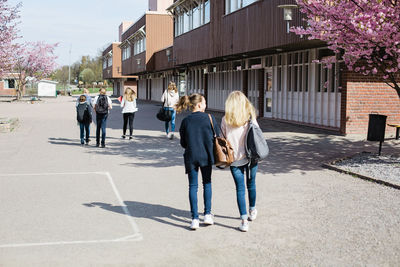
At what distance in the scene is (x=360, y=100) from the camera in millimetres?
15891

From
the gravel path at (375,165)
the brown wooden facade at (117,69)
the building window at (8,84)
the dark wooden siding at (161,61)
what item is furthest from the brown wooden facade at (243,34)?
the building window at (8,84)

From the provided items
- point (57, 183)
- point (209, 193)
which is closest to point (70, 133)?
point (57, 183)

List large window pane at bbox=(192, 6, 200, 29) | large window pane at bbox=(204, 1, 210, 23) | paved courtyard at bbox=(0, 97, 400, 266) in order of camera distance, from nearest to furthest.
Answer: paved courtyard at bbox=(0, 97, 400, 266), large window pane at bbox=(204, 1, 210, 23), large window pane at bbox=(192, 6, 200, 29)

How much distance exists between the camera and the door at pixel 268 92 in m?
22.7

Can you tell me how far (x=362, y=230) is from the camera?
5773 millimetres

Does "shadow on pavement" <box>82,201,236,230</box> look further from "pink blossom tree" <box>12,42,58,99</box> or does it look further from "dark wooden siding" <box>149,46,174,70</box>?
"pink blossom tree" <box>12,42,58,99</box>

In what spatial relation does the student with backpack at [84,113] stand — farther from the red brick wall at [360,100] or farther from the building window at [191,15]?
the building window at [191,15]

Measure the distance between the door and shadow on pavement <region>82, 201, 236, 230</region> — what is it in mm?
16151

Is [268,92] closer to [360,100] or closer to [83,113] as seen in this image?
[360,100]

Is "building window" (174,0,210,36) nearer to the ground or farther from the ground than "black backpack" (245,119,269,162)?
farther from the ground

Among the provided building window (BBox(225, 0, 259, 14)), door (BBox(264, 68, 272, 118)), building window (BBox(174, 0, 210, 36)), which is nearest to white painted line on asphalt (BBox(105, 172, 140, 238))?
building window (BBox(225, 0, 259, 14))

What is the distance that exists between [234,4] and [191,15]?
8.01 metres

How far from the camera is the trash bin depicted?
11.2m

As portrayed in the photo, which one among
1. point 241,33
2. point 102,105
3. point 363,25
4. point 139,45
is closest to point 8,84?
point 139,45
